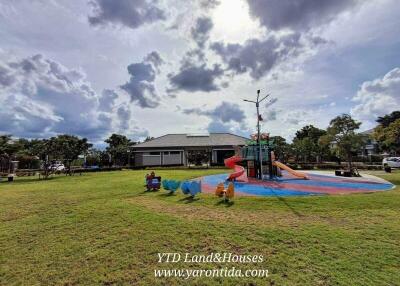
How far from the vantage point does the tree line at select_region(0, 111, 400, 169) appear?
2534 centimetres

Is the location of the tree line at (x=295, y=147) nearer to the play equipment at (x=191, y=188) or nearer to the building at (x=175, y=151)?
the building at (x=175, y=151)

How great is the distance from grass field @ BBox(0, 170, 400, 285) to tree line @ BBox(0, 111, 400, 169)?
16.4 metres

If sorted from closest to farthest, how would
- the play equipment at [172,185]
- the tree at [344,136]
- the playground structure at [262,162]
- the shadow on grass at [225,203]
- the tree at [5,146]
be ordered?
the shadow on grass at [225,203], the play equipment at [172,185], the playground structure at [262,162], the tree at [344,136], the tree at [5,146]

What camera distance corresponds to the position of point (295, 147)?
4550 cm

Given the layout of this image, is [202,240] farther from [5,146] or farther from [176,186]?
[5,146]

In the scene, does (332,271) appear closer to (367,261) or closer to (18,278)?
(367,261)

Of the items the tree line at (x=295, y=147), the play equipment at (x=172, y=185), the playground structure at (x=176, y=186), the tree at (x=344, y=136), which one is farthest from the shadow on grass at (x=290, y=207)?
the tree at (x=344, y=136)

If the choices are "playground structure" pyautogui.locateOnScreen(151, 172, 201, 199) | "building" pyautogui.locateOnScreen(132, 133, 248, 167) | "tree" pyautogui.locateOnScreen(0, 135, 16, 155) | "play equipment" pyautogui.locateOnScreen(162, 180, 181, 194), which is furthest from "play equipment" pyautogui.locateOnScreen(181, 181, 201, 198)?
"building" pyautogui.locateOnScreen(132, 133, 248, 167)

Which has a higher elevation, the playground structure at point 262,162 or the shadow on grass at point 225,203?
the playground structure at point 262,162

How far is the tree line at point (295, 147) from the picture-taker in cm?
2534

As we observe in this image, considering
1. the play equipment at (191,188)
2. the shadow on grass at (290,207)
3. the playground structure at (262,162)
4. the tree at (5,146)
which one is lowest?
the shadow on grass at (290,207)

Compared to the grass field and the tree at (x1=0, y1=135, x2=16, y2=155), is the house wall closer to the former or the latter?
the tree at (x1=0, y1=135, x2=16, y2=155)

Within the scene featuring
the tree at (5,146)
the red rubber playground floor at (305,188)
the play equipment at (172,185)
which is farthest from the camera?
the tree at (5,146)

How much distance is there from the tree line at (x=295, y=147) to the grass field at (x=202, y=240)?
16395mm
